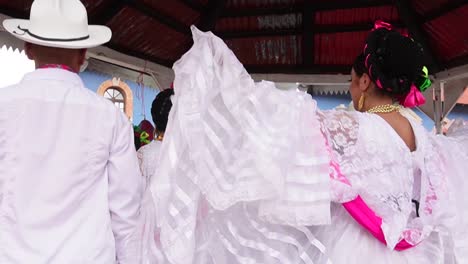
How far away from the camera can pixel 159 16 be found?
14.2 feet

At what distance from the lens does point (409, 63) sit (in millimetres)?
1564

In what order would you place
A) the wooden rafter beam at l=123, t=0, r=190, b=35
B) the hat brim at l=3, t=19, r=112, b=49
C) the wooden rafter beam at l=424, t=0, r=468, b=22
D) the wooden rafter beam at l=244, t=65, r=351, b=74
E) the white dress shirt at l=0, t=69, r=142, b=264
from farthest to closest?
1. the wooden rafter beam at l=244, t=65, r=351, b=74
2. the wooden rafter beam at l=123, t=0, r=190, b=35
3. the wooden rafter beam at l=424, t=0, r=468, b=22
4. the hat brim at l=3, t=19, r=112, b=49
5. the white dress shirt at l=0, t=69, r=142, b=264

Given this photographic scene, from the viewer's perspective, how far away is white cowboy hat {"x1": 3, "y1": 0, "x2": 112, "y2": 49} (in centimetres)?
140

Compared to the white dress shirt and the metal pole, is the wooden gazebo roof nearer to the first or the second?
the metal pole

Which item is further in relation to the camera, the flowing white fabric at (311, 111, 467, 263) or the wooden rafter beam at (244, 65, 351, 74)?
the wooden rafter beam at (244, 65, 351, 74)

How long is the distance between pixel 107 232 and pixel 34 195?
0.22 meters

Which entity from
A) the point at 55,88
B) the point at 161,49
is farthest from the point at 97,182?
the point at 161,49

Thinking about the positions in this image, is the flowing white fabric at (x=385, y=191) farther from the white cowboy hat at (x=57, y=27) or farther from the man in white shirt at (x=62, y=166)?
the white cowboy hat at (x=57, y=27)

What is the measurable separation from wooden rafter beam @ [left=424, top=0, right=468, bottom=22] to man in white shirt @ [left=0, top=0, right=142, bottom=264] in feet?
11.3

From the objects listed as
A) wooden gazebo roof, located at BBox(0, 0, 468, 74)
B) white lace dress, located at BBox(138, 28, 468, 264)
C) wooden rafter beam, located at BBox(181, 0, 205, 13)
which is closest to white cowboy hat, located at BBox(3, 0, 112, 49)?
white lace dress, located at BBox(138, 28, 468, 264)

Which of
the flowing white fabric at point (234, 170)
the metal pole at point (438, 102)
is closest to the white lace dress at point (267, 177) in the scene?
the flowing white fabric at point (234, 170)

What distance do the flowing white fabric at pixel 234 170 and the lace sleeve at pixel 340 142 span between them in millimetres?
36

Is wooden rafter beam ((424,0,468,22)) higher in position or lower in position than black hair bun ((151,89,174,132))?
higher

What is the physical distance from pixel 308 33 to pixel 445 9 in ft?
4.09
